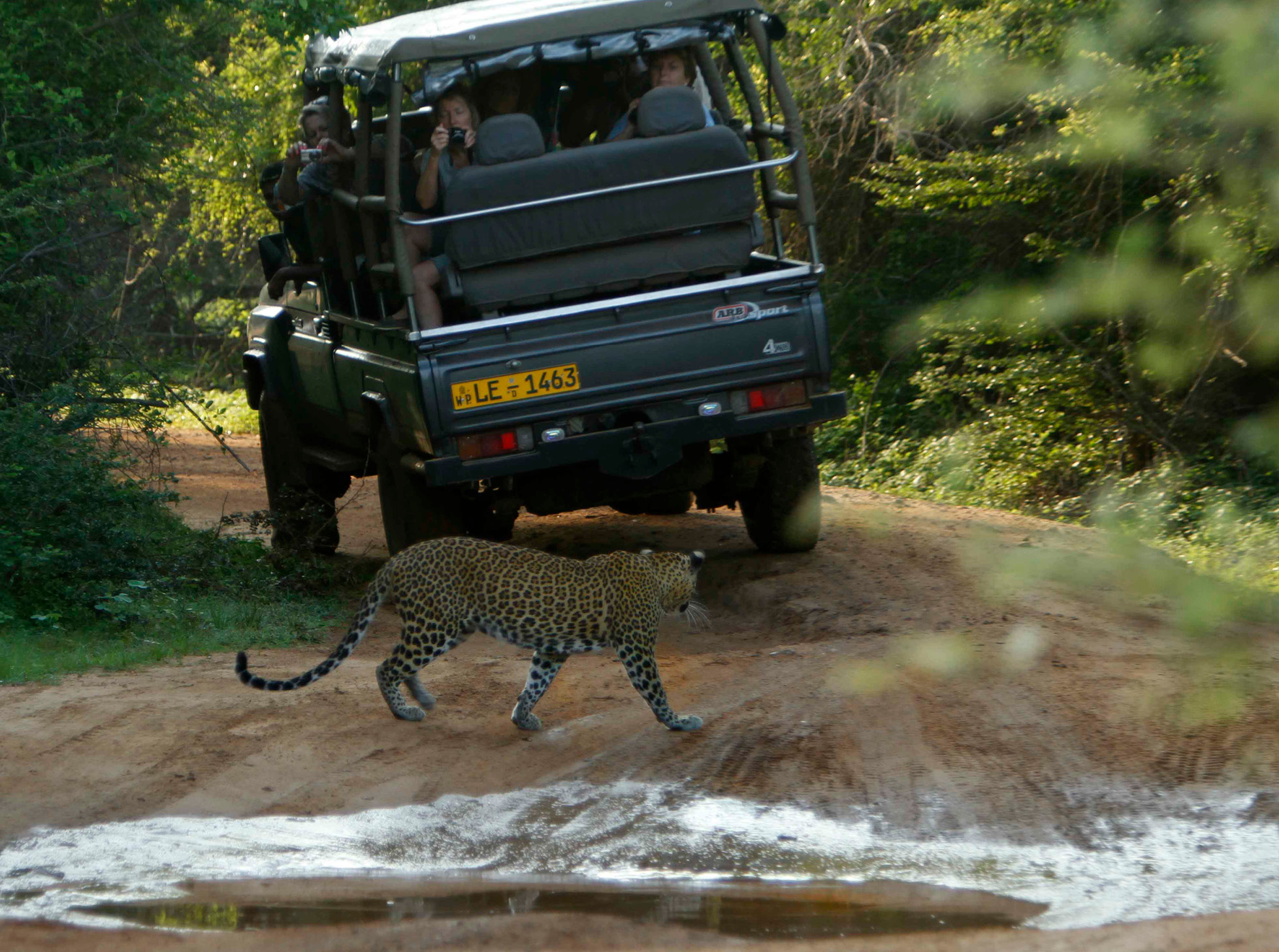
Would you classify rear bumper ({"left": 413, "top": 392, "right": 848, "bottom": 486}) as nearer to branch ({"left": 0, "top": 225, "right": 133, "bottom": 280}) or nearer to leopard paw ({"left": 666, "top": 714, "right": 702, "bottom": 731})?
leopard paw ({"left": 666, "top": 714, "right": 702, "bottom": 731})

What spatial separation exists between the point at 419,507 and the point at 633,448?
120cm

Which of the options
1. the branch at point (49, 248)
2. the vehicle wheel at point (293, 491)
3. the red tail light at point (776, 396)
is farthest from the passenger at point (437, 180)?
the branch at point (49, 248)

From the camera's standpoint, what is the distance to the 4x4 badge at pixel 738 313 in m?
7.45

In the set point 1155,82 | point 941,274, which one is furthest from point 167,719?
point 941,274

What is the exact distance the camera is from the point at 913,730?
566cm

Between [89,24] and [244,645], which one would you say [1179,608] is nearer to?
[244,645]

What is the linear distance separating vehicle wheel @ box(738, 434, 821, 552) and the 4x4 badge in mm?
948

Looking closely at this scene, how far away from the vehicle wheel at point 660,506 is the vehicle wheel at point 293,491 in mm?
1941

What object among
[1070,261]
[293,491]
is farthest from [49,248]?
[1070,261]

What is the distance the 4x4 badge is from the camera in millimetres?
7449

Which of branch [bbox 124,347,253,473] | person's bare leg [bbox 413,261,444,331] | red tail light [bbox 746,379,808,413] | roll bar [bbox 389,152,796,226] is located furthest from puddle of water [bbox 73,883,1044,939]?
branch [bbox 124,347,253,473]

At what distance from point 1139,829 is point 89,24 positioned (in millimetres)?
9706

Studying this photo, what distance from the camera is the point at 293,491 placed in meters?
9.91

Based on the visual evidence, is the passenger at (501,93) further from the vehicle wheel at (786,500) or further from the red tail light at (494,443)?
the vehicle wheel at (786,500)
